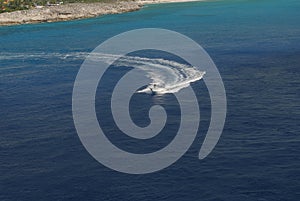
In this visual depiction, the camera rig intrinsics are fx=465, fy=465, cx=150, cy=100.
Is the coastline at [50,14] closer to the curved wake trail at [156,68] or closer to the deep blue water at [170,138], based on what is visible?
the deep blue water at [170,138]

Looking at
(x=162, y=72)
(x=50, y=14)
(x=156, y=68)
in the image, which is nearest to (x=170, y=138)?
(x=162, y=72)

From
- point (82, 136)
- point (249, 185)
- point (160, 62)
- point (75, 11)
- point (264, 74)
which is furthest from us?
point (75, 11)

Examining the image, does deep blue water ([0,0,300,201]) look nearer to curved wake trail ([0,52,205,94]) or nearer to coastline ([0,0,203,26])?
curved wake trail ([0,52,205,94])

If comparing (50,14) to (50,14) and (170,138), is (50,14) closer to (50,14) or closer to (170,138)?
(50,14)

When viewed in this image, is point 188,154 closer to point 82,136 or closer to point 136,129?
point 136,129

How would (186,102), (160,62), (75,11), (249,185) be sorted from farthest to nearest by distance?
(75,11) < (160,62) < (186,102) < (249,185)

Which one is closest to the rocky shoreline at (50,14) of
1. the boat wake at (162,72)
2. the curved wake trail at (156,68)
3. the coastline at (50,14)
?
the coastline at (50,14)

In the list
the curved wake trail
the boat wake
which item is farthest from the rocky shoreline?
the boat wake

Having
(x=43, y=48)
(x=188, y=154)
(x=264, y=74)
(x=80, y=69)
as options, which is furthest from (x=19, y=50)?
(x=188, y=154)

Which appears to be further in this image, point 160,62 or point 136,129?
point 160,62
